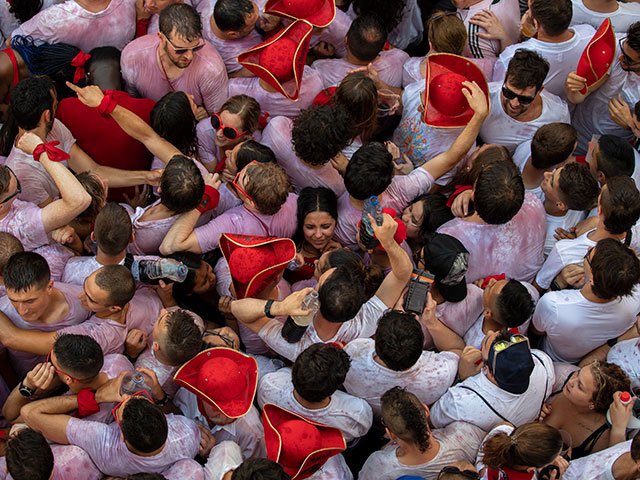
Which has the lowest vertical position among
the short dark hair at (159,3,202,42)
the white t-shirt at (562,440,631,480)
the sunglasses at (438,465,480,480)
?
the white t-shirt at (562,440,631,480)

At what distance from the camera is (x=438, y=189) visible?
4.42 metres

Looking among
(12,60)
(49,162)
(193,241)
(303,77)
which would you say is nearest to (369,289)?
(193,241)

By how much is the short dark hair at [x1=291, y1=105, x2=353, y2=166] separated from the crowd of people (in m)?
0.02

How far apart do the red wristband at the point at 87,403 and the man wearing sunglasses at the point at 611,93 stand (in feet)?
11.9

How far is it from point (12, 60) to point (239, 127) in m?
1.66

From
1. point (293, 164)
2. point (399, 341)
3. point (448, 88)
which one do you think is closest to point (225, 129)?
point (293, 164)

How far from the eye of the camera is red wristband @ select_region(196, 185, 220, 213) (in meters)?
3.76

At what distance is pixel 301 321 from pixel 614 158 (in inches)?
92.7

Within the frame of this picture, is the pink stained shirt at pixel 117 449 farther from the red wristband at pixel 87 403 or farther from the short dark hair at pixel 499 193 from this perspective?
the short dark hair at pixel 499 193

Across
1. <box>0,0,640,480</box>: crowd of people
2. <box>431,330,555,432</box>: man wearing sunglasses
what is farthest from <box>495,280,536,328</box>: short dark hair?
<box>431,330,555,432</box>: man wearing sunglasses

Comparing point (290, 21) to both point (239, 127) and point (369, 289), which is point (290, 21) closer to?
point (239, 127)

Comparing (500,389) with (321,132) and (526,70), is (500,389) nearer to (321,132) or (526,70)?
(321,132)

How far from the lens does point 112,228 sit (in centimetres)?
338

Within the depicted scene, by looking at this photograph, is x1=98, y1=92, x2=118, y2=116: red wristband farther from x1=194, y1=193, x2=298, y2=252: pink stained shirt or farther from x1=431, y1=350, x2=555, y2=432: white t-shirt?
x1=431, y1=350, x2=555, y2=432: white t-shirt
